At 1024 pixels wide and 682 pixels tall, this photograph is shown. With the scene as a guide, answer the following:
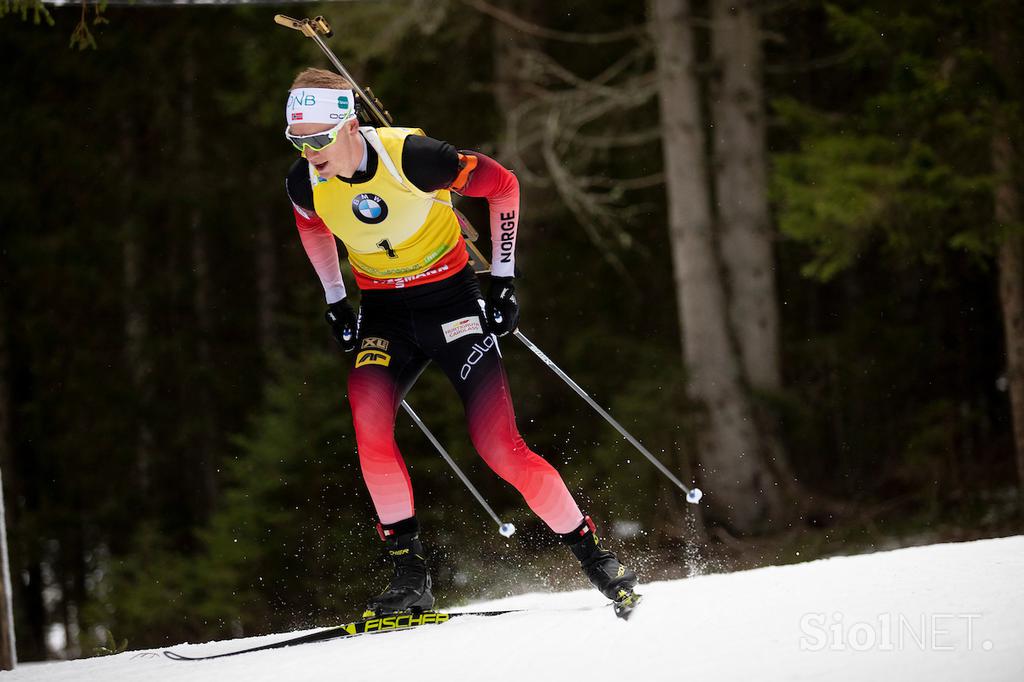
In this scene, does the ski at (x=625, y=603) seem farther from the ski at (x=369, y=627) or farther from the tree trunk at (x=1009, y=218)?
the tree trunk at (x=1009, y=218)

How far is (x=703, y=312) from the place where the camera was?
12.4 metres

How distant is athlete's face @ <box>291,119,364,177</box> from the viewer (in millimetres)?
5109

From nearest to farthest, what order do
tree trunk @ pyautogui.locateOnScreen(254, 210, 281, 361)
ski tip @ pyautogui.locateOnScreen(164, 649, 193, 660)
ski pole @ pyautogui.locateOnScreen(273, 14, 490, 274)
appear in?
ski pole @ pyautogui.locateOnScreen(273, 14, 490, 274) < ski tip @ pyautogui.locateOnScreen(164, 649, 193, 660) < tree trunk @ pyautogui.locateOnScreen(254, 210, 281, 361)

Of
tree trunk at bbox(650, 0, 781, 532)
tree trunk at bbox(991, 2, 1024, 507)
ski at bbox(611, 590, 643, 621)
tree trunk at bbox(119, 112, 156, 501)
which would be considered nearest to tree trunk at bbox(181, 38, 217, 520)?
tree trunk at bbox(119, 112, 156, 501)

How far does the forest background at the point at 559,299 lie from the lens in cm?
1132

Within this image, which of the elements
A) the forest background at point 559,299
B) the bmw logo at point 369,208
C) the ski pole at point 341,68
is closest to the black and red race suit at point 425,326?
the bmw logo at point 369,208

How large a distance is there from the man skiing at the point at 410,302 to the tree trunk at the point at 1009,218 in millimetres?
6315

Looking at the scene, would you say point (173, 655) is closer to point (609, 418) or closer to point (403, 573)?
point (403, 573)

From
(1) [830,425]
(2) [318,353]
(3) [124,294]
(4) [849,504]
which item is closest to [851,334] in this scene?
(1) [830,425]

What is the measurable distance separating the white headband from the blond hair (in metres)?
0.03

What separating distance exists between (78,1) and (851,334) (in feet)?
33.4

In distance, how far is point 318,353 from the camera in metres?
12.7

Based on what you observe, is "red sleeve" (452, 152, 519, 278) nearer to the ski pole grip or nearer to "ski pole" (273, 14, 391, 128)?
"ski pole" (273, 14, 391, 128)

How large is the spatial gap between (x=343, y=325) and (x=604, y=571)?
166 centimetres
